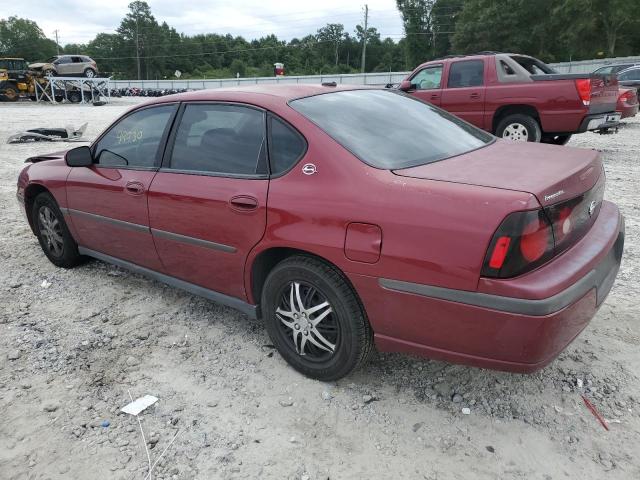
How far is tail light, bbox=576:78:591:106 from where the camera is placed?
797cm

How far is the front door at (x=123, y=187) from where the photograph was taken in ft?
11.6

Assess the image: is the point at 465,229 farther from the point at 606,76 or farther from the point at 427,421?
the point at 606,76

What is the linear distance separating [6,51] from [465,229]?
12060 centimetres

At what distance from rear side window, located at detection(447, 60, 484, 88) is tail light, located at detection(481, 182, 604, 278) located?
7392 mm

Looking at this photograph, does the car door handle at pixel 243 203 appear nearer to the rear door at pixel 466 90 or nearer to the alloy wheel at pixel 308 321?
the alloy wheel at pixel 308 321

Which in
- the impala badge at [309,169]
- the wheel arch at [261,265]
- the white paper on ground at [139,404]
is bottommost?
the white paper on ground at [139,404]

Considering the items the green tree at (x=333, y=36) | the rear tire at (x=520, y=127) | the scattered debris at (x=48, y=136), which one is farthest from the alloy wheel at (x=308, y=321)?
the green tree at (x=333, y=36)

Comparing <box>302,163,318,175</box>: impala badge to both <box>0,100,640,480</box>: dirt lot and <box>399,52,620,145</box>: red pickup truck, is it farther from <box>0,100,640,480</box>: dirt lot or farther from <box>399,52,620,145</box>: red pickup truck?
<box>399,52,620,145</box>: red pickup truck

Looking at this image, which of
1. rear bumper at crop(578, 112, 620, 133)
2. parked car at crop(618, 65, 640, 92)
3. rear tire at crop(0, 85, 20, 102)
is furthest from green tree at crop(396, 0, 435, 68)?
rear bumper at crop(578, 112, 620, 133)

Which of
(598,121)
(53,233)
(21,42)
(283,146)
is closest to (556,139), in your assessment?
(598,121)

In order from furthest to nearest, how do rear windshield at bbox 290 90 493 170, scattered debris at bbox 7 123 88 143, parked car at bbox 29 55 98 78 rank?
parked car at bbox 29 55 98 78 < scattered debris at bbox 7 123 88 143 < rear windshield at bbox 290 90 493 170

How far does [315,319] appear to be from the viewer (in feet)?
8.96

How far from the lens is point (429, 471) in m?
2.21

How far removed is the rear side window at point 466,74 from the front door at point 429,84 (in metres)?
0.26
